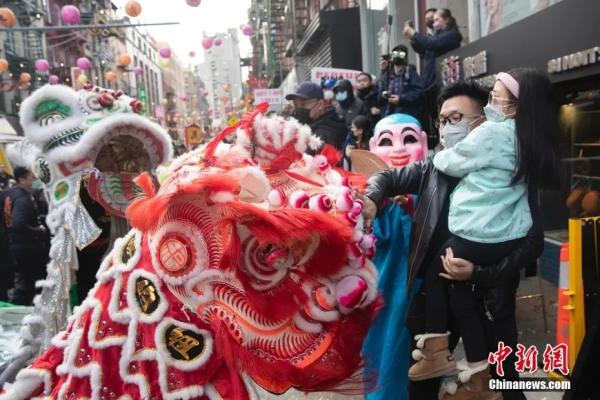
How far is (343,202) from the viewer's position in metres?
1.50

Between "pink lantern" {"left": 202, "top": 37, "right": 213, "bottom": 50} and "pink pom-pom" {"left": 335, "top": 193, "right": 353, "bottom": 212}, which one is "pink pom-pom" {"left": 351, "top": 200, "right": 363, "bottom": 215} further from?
"pink lantern" {"left": 202, "top": 37, "right": 213, "bottom": 50}

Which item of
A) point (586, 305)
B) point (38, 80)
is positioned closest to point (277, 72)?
point (38, 80)

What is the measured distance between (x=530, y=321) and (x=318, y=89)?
3059 millimetres

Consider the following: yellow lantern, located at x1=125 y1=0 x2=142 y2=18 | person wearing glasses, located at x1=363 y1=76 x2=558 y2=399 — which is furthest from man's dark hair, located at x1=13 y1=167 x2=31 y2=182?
yellow lantern, located at x1=125 y1=0 x2=142 y2=18

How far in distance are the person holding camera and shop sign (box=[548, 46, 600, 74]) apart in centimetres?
165

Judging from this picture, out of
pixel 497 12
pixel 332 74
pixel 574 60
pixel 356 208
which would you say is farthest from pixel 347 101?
pixel 356 208

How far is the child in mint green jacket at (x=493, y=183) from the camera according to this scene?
2.05 meters

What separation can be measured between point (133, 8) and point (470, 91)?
355 inches

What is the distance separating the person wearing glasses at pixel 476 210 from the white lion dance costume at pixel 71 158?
195cm

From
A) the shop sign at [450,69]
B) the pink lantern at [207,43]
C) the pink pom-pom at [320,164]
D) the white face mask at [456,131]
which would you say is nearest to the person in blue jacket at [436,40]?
the shop sign at [450,69]

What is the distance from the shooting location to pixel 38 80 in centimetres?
2589

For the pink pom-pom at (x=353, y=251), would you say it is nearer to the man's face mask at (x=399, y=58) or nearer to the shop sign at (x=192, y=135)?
the man's face mask at (x=399, y=58)

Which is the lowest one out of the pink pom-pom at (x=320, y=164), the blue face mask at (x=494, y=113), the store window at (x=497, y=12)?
the pink pom-pom at (x=320, y=164)

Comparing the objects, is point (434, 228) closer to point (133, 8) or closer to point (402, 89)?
point (402, 89)
